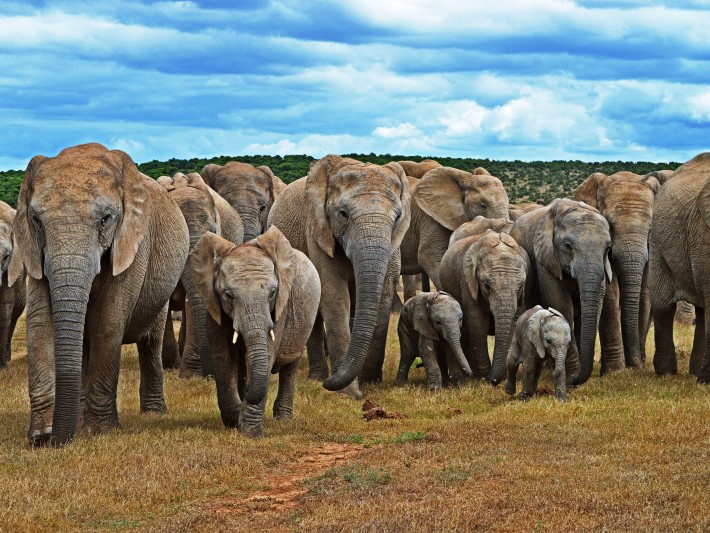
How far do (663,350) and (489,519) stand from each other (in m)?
9.13

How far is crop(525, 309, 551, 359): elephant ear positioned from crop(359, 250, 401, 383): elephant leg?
7.21ft

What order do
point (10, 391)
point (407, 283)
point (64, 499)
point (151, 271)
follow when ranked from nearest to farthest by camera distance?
point (64, 499) → point (151, 271) → point (10, 391) → point (407, 283)

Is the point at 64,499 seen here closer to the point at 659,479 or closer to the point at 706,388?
the point at 659,479

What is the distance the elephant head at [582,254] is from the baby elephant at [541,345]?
955 millimetres

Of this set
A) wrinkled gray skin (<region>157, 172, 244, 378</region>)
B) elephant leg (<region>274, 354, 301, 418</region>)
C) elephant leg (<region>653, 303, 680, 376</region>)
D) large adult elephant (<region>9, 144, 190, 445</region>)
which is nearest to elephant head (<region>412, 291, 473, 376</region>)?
elephant leg (<region>653, 303, 680, 376</region>)

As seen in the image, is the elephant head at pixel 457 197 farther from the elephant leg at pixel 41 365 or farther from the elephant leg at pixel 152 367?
the elephant leg at pixel 41 365

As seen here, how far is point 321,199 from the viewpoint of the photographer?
1603 centimetres

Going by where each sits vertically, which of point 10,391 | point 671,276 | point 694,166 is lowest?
point 10,391

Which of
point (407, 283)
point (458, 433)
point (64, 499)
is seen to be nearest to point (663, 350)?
point (458, 433)

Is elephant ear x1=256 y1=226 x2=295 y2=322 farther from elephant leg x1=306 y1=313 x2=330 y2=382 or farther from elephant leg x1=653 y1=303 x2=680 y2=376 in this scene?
elephant leg x1=653 y1=303 x2=680 y2=376

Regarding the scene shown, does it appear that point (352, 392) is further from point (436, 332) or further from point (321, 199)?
point (321, 199)

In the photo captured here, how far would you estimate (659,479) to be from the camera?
10.2m

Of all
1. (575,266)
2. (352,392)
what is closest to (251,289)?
(352,392)

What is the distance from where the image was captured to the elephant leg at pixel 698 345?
17516 mm
